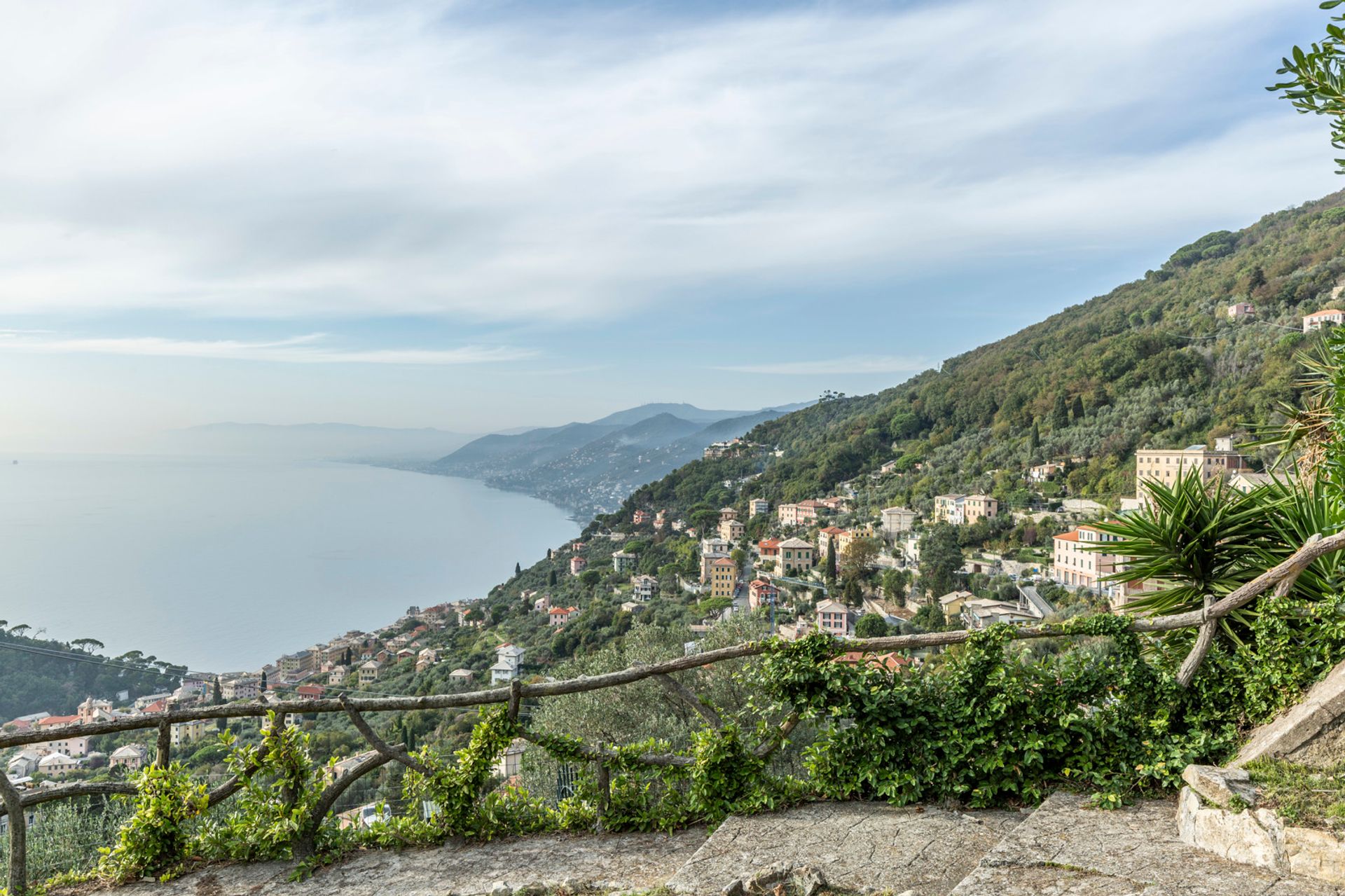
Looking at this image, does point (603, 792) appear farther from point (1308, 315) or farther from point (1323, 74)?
point (1308, 315)

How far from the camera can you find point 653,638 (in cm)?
1077

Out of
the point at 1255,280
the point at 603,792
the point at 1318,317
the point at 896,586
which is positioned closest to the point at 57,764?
the point at 603,792

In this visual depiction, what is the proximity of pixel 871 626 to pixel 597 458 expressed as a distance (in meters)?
132

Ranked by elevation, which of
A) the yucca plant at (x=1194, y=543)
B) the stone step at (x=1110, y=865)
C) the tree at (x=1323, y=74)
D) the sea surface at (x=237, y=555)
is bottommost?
the sea surface at (x=237, y=555)

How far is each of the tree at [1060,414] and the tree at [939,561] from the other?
17457 millimetres

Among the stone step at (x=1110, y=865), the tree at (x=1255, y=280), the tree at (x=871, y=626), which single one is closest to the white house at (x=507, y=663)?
the tree at (x=871, y=626)

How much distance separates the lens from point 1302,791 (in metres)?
2.09

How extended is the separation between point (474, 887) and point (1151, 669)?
2.58 m

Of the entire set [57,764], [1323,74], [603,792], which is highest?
[1323,74]

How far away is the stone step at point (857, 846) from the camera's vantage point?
2.13 m

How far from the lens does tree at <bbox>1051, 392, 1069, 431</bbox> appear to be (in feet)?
180

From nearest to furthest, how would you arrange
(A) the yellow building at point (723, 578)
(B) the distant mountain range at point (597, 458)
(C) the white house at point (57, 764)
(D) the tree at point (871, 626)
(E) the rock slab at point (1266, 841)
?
(E) the rock slab at point (1266, 841)
(C) the white house at point (57, 764)
(D) the tree at point (871, 626)
(A) the yellow building at point (723, 578)
(B) the distant mountain range at point (597, 458)

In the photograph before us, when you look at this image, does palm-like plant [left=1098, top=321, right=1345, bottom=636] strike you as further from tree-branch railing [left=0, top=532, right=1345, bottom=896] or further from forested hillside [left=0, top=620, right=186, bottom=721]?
forested hillside [left=0, top=620, right=186, bottom=721]

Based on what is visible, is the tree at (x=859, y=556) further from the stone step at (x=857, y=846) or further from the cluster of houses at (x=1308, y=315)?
the stone step at (x=857, y=846)
